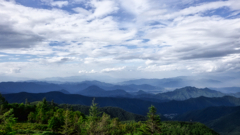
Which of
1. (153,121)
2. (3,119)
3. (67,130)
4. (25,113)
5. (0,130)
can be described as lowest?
(25,113)

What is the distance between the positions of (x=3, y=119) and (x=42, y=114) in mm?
57994

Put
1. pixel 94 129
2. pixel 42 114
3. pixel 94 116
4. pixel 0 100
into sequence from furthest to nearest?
pixel 0 100, pixel 42 114, pixel 94 116, pixel 94 129

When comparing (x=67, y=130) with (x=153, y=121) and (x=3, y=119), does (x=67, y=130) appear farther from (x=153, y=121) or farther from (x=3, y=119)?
(x=153, y=121)

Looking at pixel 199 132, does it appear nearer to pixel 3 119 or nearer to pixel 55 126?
pixel 55 126

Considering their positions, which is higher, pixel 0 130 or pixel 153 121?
pixel 0 130

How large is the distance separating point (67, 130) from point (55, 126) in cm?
1120

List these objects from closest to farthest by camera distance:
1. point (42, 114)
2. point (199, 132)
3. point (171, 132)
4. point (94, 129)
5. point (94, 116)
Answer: point (94, 129) < point (94, 116) < point (42, 114) < point (171, 132) < point (199, 132)

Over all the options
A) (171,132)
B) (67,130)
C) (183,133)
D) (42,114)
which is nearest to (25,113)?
(42,114)

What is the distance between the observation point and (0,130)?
23.3 metres

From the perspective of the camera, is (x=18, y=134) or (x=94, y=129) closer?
(x=94, y=129)

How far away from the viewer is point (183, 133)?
159 meters

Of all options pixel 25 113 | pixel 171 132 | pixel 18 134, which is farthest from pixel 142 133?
pixel 171 132

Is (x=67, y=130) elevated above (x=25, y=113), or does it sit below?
above


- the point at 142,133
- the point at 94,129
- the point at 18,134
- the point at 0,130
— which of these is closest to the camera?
the point at 0,130
